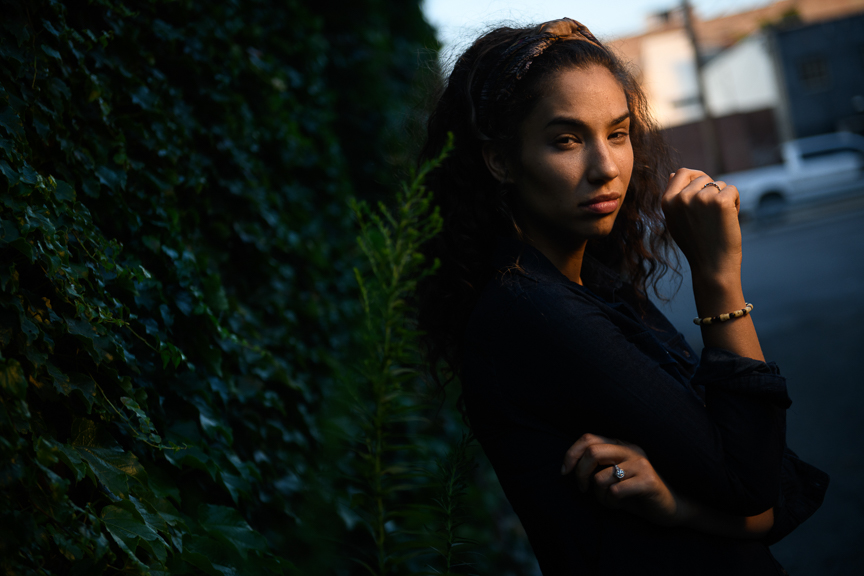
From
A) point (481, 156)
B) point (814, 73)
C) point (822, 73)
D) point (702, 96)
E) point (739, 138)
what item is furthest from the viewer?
point (739, 138)

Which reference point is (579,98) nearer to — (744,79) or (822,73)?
(822,73)

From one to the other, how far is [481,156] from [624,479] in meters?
0.85

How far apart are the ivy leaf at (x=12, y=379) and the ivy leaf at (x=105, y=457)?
0.27m

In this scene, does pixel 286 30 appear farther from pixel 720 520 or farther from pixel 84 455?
pixel 720 520

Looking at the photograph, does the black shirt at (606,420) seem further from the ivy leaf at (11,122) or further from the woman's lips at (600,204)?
the ivy leaf at (11,122)

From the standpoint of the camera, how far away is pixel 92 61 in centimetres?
181

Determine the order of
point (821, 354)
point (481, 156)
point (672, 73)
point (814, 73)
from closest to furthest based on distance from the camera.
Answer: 1. point (481, 156)
2. point (821, 354)
3. point (814, 73)
4. point (672, 73)

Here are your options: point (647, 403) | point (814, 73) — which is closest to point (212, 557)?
point (647, 403)

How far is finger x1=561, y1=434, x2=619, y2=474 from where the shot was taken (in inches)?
49.4

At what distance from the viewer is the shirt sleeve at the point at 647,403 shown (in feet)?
4.01

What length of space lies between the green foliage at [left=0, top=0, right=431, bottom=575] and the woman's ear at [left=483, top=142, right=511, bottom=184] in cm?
86

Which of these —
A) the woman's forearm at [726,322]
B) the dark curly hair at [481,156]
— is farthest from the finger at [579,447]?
the dark curly hair at [481,156]

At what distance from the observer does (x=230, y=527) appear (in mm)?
1605

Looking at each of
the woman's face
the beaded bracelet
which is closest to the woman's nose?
the woman's face
